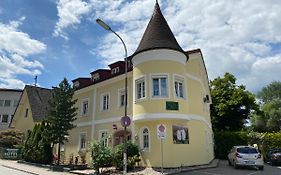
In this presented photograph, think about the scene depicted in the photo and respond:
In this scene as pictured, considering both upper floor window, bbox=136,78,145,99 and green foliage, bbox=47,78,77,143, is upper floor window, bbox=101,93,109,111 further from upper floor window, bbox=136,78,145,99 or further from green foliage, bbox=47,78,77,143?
upper floor window, bbox=136,78,145,99

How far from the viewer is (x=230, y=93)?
41.1m

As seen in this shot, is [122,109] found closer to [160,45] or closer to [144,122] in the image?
[144,122]

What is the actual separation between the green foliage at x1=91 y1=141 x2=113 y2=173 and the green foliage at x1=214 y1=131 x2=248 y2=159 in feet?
58.5

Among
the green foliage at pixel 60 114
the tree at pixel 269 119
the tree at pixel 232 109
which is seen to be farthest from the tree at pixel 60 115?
the tree at pixel 269 119

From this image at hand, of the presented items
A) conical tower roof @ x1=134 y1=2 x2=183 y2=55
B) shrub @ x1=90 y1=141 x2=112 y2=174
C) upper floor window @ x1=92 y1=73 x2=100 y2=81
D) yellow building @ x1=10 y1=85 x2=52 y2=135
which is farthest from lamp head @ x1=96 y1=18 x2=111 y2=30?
yellow building @ x1=10 y1=85 x2=52 y2=135

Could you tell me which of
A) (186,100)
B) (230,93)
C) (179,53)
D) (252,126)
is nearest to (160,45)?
(179,53)

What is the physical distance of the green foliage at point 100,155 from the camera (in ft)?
54.9

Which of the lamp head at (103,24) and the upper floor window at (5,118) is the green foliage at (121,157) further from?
the upper floor window at (5,118)

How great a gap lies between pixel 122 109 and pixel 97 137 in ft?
13.5

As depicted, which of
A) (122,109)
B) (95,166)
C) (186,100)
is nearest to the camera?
(95,166)

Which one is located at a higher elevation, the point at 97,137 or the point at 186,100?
the point at 186,100

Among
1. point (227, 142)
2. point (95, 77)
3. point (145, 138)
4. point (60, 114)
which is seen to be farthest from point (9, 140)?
point (227, 142)

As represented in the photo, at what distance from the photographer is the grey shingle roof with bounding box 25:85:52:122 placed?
3571cm

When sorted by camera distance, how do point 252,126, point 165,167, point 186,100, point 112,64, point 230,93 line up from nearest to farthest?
point 165,167 → point 186,100 → point 112,64 → point 230,93 → point 252,126
